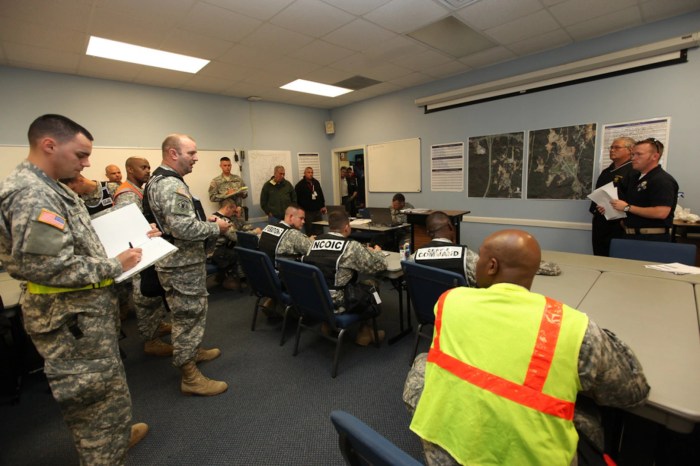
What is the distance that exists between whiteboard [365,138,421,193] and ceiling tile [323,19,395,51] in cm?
223

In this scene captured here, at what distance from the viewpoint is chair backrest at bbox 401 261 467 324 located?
189 cm

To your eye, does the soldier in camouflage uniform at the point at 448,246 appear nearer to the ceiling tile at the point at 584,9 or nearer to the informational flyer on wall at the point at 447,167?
the ceiling tile at the point at 584,9

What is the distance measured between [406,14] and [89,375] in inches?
136

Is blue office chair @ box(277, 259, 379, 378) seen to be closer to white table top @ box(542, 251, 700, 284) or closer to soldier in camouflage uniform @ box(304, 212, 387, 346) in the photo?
soldier in camouflage uniform @ box(304, 212, 387, 346)

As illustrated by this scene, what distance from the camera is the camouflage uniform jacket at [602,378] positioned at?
0.79 m

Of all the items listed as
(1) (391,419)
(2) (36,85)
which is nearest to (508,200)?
(1) (391,419)

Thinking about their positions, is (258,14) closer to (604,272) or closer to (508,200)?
(604,272)

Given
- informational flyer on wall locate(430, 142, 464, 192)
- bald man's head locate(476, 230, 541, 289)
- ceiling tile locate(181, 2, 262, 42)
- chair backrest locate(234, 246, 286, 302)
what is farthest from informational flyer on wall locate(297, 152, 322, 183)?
bald man's head locate(476, 230, 541, 289)

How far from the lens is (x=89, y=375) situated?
125cm

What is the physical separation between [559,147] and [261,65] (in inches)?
154

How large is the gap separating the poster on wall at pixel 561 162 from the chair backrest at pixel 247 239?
3652mm

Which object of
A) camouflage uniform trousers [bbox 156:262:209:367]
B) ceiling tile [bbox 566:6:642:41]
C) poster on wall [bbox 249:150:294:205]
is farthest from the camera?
poster on wall [bbox 249:150:294:205]

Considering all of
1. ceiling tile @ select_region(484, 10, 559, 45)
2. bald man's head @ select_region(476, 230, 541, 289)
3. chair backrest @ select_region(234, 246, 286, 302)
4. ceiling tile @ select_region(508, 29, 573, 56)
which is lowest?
chair backrest @ select_region(234, 246, 286, 302)

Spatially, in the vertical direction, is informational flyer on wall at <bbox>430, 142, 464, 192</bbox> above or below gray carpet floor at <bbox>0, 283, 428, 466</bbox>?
above
